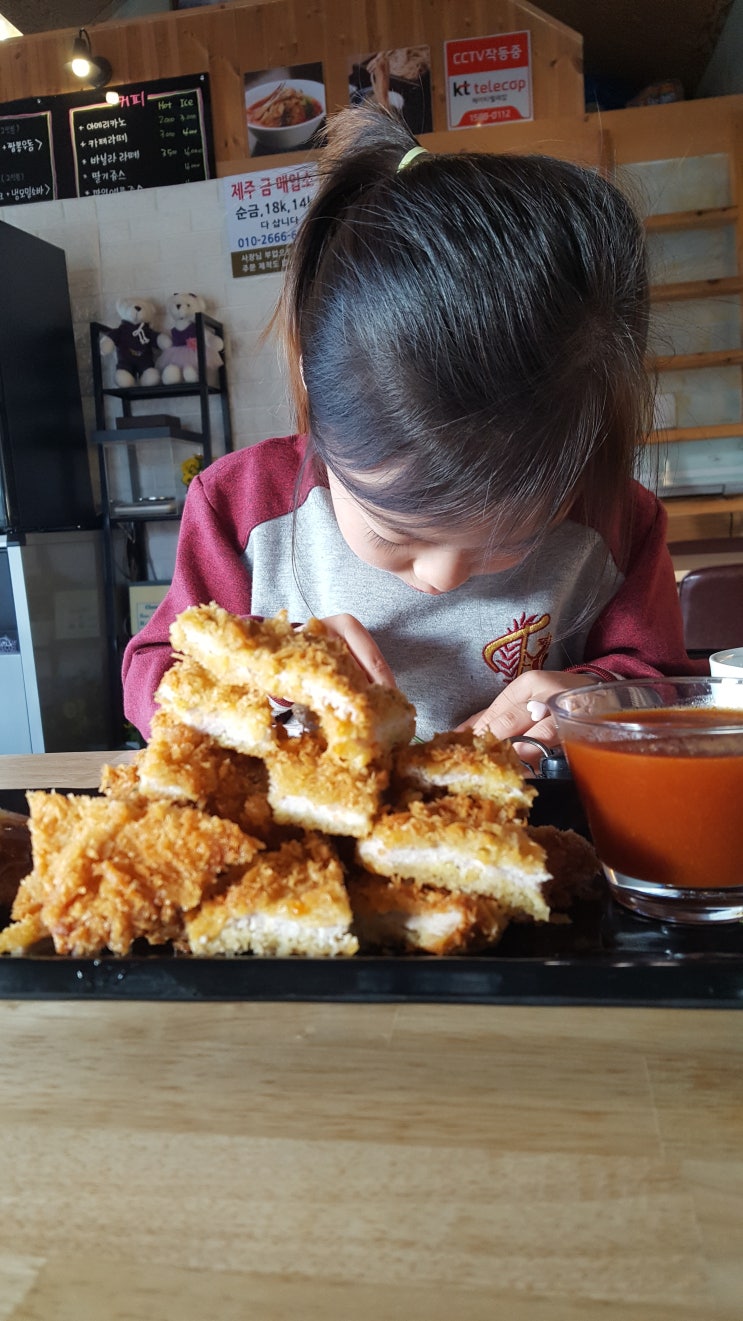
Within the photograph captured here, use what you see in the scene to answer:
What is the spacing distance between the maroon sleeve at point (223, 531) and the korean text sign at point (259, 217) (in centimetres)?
296

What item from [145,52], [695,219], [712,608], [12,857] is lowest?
[712,608]

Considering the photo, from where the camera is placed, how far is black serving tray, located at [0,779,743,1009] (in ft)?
1.53

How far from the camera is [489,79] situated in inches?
152

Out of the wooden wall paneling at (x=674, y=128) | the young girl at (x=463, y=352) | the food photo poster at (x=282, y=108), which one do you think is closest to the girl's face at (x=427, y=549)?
the young girl at (x=463, y=352)

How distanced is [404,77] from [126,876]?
4287mm

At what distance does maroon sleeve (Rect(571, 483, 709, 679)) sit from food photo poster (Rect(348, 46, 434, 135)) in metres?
3.21

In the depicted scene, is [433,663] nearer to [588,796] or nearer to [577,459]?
[577,459]

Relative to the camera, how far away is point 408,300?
0.79m

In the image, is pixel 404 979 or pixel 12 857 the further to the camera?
pixel 12 857

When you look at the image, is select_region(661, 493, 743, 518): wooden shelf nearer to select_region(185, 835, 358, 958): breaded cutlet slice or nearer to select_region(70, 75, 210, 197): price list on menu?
select_region(70, 75, 210, 197): price list on menu

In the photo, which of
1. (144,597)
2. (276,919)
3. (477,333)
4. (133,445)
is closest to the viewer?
(276,919)

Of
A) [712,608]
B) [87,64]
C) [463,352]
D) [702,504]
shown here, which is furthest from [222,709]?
[87,64]

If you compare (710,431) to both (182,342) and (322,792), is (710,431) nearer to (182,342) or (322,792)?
(182,342)

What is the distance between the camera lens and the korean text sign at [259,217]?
399 cm
